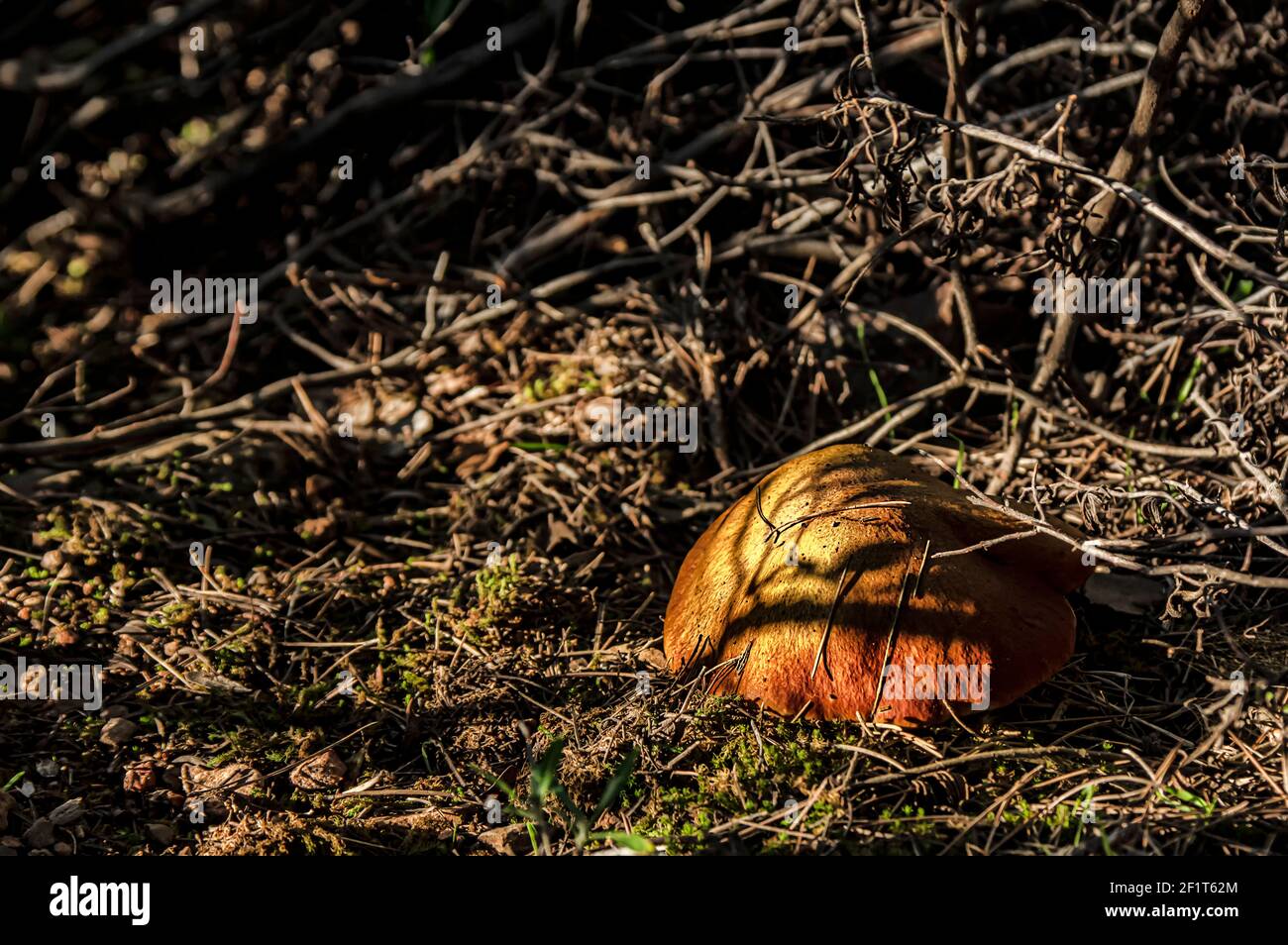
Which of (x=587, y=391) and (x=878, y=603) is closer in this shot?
(x=878, y=603)

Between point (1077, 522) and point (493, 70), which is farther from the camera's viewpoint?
point (493, 70)

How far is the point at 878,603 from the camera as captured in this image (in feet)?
8.20

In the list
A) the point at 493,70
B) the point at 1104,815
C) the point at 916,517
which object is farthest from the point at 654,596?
the point at 493,70

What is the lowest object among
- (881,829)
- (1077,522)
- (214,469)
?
(881,829)

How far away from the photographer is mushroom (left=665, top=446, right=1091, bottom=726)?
2428mm

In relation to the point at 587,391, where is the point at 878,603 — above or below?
below

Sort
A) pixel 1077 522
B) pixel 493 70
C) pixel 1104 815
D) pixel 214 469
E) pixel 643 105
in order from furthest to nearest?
pixel 493 70 → pixel 643 105 → pixel 214 469 → pixel 1077 522 → pixel 1104 815

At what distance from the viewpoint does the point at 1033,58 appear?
13.5 feet

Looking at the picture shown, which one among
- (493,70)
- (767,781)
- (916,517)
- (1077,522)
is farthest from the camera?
(493,70)

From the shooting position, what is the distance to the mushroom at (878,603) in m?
2.43

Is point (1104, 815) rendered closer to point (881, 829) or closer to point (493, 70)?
point (881, 829)

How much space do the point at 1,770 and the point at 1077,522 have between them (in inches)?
123

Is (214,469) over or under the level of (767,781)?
over

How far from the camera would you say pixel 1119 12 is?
4.26m
